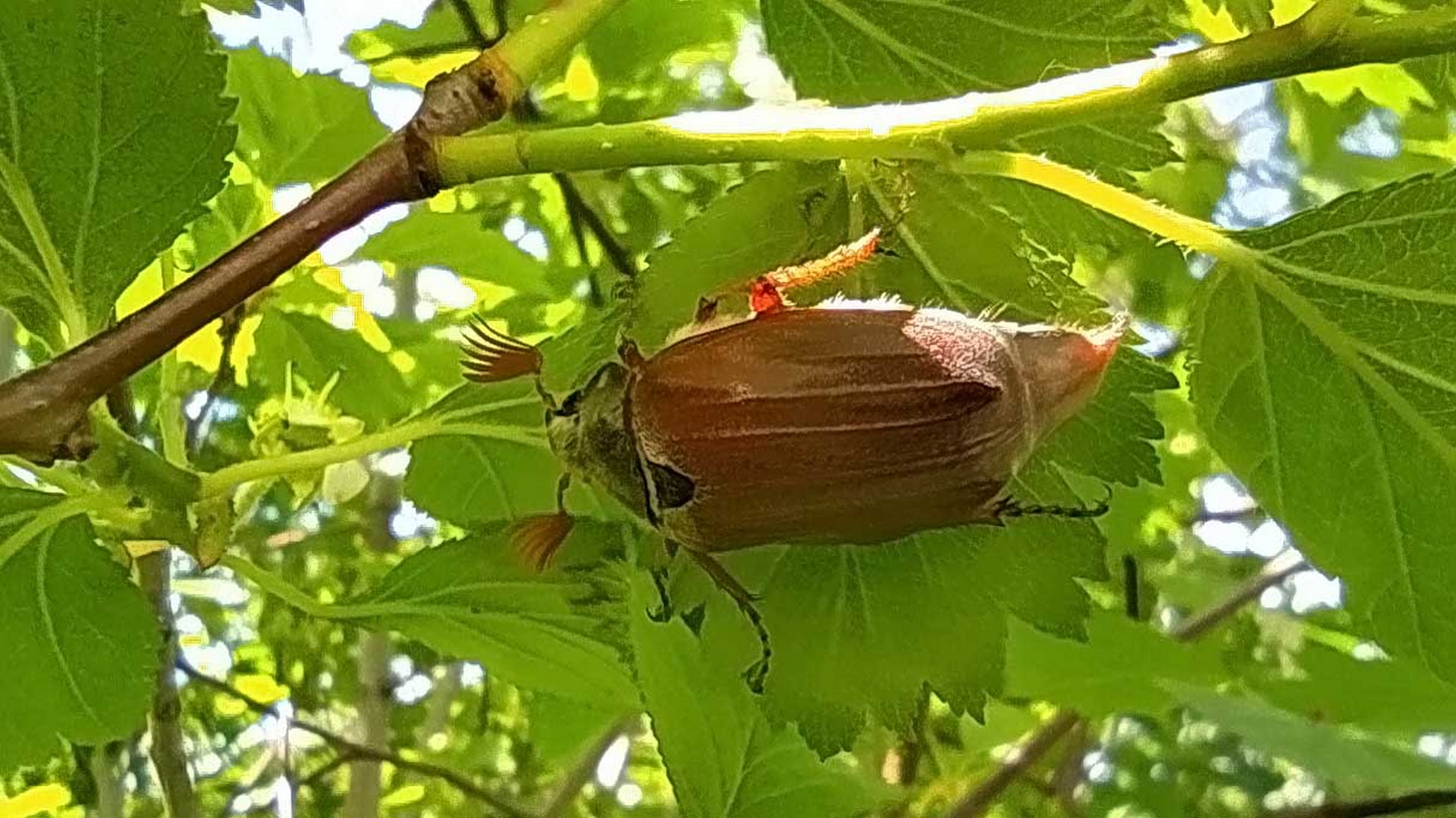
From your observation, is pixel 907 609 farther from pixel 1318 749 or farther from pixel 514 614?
pixel 1318 749

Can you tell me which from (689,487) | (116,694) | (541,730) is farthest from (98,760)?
(689,487)

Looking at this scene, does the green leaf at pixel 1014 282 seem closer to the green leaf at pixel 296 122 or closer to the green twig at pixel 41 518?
the green twig at pixel 41 518

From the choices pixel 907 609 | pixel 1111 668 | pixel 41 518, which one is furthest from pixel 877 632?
pixel 1111 668

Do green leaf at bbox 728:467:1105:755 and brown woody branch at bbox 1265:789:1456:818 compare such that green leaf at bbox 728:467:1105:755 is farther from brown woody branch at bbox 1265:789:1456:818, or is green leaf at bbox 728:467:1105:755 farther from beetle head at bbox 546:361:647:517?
brown woody branch at bbox 1265:789:1456:818

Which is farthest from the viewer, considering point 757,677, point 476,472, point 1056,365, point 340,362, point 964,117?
point 340,362

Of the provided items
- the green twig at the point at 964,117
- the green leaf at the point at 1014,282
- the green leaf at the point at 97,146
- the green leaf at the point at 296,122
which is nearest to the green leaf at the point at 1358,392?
the green leaf at the point at 1014,282

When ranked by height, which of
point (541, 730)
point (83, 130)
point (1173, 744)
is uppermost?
point (83, 130)

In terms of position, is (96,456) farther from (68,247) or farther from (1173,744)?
(1173,744)
